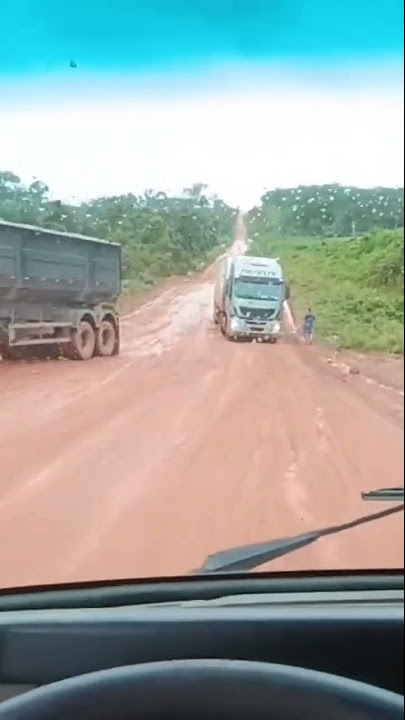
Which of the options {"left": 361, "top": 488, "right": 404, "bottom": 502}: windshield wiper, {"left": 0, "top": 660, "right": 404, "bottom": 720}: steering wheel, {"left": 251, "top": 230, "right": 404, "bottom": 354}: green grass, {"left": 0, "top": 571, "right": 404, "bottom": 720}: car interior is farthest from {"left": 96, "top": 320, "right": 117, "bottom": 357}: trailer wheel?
{"left": 0, "top": 660, "right": 404, "bottom": 720}: steering wheel

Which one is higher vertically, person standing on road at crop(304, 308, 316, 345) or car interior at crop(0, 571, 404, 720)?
person standing on road at crop(304, 308, 316, 345)

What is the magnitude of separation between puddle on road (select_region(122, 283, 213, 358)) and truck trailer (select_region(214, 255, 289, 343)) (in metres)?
0.03

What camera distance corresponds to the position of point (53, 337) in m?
1.96

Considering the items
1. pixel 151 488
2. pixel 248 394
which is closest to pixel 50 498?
pixel 151 488

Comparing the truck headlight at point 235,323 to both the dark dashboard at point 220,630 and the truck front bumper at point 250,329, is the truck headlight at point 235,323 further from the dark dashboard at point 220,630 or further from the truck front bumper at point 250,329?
the dark dashboard at point 220,630

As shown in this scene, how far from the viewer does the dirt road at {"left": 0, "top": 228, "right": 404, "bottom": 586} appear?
68.2 inches

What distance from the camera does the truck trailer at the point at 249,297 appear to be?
1840 millimetres

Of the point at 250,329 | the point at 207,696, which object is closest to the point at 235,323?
the point at 250,329

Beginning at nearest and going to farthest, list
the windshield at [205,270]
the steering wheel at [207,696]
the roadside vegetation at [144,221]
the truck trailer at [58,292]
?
1. the steering wheel at [207,696]
2. the windshield at [205,270]
3. the roadside vegetation at [144,221]
4. the truck trailer at [58,292]

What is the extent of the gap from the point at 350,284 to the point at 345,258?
49mm

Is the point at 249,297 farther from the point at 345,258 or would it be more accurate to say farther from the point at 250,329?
the point at 345,258

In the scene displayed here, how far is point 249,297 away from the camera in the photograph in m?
1.86

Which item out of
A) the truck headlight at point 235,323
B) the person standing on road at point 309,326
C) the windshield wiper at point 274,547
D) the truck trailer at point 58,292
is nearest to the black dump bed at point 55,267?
the truck trailer at point 58,292

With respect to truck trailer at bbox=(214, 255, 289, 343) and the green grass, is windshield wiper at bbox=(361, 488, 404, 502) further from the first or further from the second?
truck trailer at bbox=(214, 255, 289, 343)
